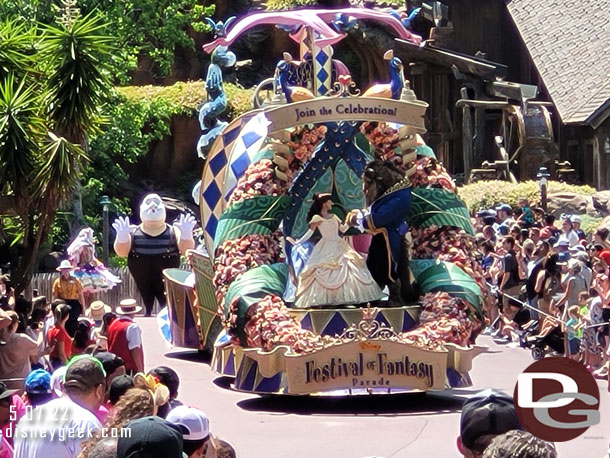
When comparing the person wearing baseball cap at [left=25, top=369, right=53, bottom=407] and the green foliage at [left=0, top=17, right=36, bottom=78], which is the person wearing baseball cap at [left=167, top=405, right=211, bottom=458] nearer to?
the person wearing baseball cap at [left=25, top=369, right=53, bottom=407]

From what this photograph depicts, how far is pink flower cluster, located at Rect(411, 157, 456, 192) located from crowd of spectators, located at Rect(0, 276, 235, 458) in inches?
176

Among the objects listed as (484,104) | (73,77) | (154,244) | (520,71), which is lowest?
(154,244)

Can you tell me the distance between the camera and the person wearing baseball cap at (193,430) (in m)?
7.08

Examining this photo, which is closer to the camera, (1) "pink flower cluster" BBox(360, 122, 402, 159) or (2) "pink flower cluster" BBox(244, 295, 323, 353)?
(2) "pink flower cluster" BBox(244, 295, 323, 353)

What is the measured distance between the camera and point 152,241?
69.4 ft

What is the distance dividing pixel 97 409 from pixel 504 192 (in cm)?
2265

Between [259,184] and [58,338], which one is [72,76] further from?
[58,338]

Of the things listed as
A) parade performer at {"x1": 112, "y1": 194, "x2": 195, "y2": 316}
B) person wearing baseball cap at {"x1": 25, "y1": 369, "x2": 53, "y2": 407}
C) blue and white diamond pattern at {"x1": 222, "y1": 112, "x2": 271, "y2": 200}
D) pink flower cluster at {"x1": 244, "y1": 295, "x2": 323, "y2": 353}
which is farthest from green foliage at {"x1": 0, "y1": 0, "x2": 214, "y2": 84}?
person wearing baseball cap at {"x1": 25, "y1": 369, "x2": 53, "y2": 407}

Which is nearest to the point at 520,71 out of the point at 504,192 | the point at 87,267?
the point at 504,192

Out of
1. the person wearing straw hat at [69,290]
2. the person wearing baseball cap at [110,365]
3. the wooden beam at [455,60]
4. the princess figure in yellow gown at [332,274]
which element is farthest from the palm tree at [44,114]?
the wooden beam at [455,60]

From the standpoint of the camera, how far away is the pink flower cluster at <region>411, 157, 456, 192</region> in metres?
16.5

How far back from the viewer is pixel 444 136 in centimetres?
3947

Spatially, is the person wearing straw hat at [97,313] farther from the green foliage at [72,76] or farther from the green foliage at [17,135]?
the green foliage at [72,76]

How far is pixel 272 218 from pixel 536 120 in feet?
65.4
